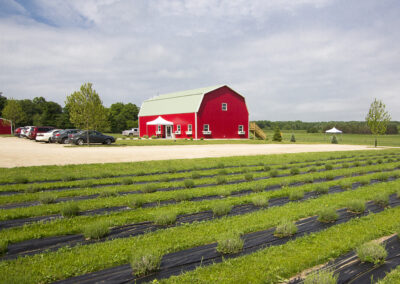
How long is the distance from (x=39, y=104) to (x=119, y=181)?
104m

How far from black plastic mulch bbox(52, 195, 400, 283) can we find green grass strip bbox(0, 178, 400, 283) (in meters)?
0.13

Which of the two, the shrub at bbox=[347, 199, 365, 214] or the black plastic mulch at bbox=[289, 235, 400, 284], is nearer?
the black plastic mulch at bbox=[289, 235, 400, 284]

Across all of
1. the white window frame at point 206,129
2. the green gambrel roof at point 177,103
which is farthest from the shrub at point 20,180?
the white window frame at point 206,129

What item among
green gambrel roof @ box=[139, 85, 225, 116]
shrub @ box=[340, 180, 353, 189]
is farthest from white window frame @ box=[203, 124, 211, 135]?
→ shrub @ box=[340, 180, 353, 189]

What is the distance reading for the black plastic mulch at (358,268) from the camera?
3426mm

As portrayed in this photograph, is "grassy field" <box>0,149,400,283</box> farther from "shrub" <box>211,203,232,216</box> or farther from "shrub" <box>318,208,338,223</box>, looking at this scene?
"shrub" <box>318,208,338,223</box>

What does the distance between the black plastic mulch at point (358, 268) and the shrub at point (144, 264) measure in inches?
64.5

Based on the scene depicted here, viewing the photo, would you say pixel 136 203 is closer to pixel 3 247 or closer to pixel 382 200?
pixel 3 247

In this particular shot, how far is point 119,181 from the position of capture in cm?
938

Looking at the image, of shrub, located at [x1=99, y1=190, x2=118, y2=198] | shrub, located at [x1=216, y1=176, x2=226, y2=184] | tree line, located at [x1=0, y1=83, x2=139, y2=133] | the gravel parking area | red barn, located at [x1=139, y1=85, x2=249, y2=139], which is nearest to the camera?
shrub, located at [x1=99, y1=190, x2=118, y2=198]

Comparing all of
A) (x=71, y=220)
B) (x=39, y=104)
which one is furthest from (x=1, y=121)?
(x=71, y=220)

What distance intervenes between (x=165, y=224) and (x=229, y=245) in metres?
1.60

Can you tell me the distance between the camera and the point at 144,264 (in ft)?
11.6

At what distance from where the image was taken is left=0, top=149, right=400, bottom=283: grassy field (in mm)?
3625
